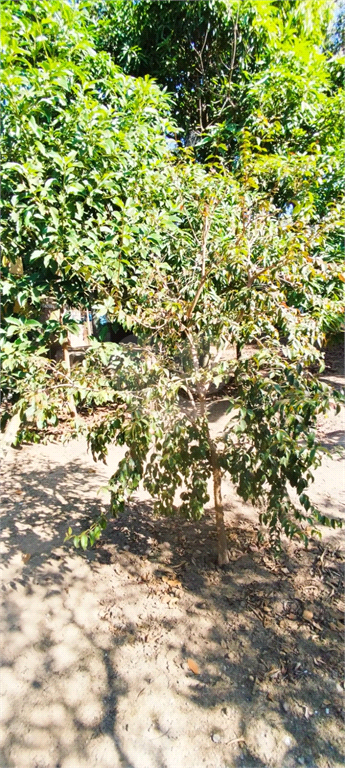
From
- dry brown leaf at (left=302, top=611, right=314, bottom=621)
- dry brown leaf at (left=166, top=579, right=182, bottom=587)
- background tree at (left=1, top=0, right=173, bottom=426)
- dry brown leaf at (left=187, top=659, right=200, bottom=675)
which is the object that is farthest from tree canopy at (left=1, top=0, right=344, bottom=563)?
dry brown leaf at (left=187, top=659, right=200, bottom=675)

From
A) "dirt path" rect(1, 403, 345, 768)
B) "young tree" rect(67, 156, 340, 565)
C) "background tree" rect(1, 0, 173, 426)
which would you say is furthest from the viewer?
"background tree" rect(1, 0, 173, 426)

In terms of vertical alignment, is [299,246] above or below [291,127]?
below

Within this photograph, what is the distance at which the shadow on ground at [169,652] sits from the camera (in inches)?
56.1

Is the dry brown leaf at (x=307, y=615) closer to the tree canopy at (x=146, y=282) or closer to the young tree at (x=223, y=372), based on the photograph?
the young tree at (x=223, y=372)

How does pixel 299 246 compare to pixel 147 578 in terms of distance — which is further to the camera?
pixel 147 578

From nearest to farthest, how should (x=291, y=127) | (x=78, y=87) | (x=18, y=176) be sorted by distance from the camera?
1. (x=18, y=176)
2. (x=78, y=87)
3. (x=291, y=127)

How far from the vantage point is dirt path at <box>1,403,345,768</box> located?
142cm

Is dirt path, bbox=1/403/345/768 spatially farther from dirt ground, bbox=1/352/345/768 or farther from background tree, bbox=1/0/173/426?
background tree, bbox=1/0/173/426

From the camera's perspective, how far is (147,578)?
2.24 metres

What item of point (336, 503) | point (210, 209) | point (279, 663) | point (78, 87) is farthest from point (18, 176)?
point (336, 503)

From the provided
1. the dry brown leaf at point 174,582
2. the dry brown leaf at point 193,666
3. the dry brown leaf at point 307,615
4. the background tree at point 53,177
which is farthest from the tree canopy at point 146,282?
the dry brown leaf at point 193,666

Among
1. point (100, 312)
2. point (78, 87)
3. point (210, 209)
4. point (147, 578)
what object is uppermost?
point (78, 87)

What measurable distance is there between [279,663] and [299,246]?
1.92m

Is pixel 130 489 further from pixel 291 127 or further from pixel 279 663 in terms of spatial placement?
pixel 291 127
